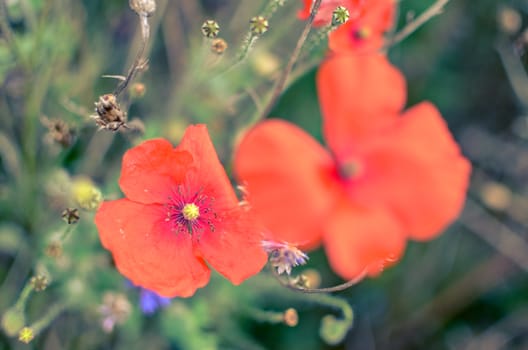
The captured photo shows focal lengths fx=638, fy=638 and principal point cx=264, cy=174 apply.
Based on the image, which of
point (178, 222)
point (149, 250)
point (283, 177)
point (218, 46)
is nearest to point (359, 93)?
point (283, 177)

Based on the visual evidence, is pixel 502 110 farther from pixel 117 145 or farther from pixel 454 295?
pixel 117 145

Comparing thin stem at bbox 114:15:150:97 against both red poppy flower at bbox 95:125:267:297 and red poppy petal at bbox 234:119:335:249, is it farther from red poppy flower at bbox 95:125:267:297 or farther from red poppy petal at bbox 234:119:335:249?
red poppy petal at bbox 234:119:335:249

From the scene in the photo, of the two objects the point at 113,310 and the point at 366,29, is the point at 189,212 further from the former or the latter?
the point at 366,29

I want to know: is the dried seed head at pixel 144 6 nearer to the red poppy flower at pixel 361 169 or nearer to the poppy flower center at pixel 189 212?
the poppy flower center at pixel 189 212

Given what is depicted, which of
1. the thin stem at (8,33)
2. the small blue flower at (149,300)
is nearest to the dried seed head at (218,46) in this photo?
the thin stem at (8,33)

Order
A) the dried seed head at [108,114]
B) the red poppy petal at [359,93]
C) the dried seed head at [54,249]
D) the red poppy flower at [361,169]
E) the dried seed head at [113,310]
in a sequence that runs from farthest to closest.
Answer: the red poppy petal at [359,93]
the red poppy flower at [361,169]
the dried seed head at [113,310]
the dried seed head at [54,249]
the dried seed head at [108,114]
